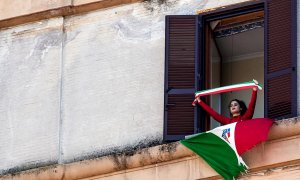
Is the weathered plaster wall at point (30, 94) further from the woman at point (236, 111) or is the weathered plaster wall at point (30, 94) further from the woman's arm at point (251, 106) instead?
the woman's arm at point (251, 106)

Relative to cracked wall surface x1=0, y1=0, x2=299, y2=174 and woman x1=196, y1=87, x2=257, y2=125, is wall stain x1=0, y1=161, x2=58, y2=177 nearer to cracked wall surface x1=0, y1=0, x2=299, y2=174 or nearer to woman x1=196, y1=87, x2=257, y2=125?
cracked wall surface x1=0, y1=0, x2=299, y2=174

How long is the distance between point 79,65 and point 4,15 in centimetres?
116

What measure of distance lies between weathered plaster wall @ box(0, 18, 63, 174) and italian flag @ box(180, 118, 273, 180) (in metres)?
1.85

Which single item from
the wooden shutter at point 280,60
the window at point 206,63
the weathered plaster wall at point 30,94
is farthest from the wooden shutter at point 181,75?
the weathered plaster wall at point 30,94

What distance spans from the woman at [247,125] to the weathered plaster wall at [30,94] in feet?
6.71

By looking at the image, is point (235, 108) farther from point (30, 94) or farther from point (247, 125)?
point (30, 94)

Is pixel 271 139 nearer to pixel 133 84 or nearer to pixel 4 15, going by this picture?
pixel 133 84

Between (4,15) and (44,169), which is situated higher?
(4,15)

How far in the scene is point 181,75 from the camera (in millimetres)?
20453

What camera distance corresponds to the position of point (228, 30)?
2089 centimetres

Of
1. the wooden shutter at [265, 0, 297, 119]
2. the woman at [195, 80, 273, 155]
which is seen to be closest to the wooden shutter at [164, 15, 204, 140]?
the woman at [195, 80, 273, 155]

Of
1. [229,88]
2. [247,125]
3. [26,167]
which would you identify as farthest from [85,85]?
[247,125]

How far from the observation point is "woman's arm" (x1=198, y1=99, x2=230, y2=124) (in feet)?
65.3

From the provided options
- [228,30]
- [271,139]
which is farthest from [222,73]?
[271,139]
